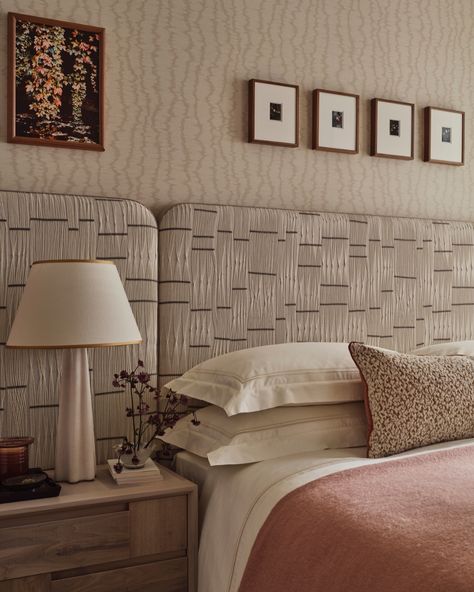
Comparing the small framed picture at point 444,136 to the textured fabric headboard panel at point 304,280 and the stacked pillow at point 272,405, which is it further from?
the stacked pillow at point 272,405

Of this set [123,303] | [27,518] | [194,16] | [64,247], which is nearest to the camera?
[27,518]

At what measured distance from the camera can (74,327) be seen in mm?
1873

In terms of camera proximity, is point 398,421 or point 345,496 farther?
point 398,421

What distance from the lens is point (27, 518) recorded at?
1.75 m

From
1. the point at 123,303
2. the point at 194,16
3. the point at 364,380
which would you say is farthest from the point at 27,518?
the point at 194,16

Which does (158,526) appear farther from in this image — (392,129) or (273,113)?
(392,129)

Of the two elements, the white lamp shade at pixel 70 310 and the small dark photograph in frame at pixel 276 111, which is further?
the small dark photograph in frame at pixel 276 111

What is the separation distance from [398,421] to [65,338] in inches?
38.1

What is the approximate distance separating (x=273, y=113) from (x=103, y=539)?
1.63 meters

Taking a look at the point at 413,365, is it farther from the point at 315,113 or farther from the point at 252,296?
the point at 315,113

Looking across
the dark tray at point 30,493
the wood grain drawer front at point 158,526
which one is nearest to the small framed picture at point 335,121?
the wood grain drawer front at point 158,526

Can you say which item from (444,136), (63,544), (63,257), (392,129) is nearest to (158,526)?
(63,544)

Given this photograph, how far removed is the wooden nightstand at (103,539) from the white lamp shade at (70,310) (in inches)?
16.3

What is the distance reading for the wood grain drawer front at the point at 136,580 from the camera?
5.92 ft
